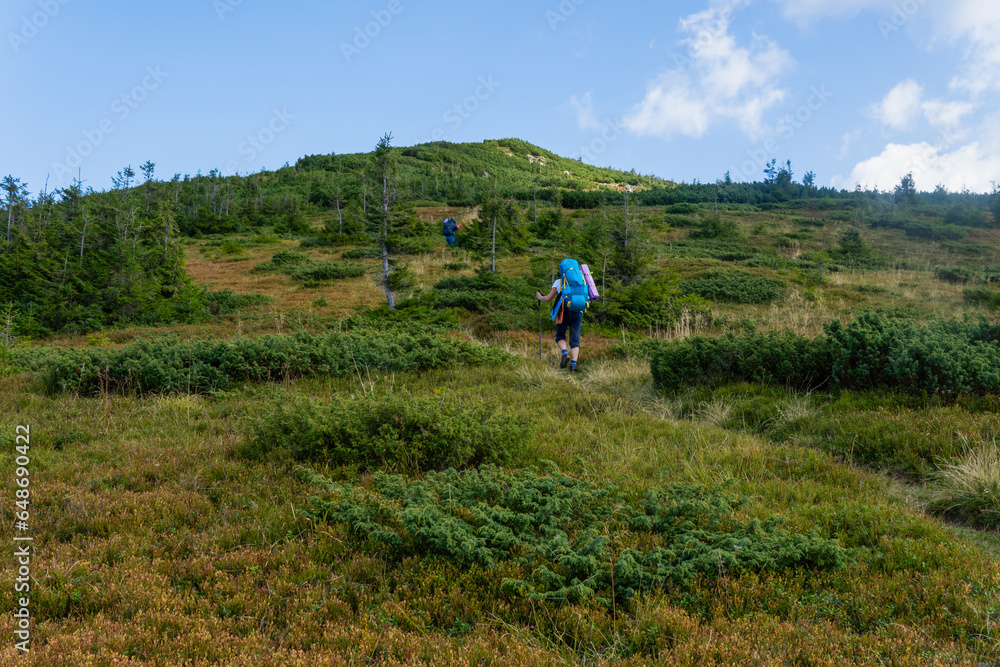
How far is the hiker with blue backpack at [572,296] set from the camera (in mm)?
9883

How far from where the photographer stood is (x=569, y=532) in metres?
3.68

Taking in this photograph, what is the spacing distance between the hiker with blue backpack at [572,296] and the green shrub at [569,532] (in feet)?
19.1

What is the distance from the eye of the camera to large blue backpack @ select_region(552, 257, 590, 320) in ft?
32.4

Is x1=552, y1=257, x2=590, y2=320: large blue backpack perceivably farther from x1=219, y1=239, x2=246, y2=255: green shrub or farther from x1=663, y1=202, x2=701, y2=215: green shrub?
x1=663, y1=202, x2=701, y2=215: green shrub

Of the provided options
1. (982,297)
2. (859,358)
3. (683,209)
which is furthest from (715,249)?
(859,358)

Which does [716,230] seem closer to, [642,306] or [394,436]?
[642,306]

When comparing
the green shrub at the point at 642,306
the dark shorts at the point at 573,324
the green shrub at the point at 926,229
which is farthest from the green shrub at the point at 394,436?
the green shrub at the point at 926,229

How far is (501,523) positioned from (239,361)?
6.50 metres

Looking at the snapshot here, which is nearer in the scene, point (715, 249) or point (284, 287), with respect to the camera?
point (284, 287)

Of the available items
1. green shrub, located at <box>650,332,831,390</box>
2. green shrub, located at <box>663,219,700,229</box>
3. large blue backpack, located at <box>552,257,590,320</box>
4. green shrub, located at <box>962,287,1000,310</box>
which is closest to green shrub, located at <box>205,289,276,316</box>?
large blue backpack, located at <box>552,257,590,320</box>

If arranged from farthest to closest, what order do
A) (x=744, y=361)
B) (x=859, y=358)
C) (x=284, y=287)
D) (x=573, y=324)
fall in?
(x=284, y=287), (x=573, y=324), (x=744, y=361), (x=859, y=358)

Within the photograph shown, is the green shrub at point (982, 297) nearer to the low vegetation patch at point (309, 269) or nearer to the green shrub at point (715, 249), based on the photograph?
the green shrub at point (715, 249)

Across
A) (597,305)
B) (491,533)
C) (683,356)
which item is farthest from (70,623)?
(597,305)

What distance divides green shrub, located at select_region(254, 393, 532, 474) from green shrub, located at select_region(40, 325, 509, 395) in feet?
11.7
